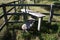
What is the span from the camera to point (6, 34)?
5.02 metres

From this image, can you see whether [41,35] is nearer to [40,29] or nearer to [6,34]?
[40,29]

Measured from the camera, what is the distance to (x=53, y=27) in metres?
5.49

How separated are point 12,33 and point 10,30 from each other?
0.94ft

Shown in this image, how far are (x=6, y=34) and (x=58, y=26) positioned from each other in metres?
2.27

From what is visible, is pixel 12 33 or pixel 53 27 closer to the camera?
pixel 12 33

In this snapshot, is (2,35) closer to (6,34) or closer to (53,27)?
(6,34)

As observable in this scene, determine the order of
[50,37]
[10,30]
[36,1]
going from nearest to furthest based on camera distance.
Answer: [50,37] → [10,30] → [36,1]

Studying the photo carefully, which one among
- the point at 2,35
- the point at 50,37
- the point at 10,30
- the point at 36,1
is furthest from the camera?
the point at 36,1

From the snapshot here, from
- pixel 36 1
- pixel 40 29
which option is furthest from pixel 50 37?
pixel 36 1

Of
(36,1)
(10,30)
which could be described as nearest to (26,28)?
(10,30)

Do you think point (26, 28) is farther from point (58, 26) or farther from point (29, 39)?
point (58, 26)

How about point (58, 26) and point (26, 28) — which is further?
point (58, 26)

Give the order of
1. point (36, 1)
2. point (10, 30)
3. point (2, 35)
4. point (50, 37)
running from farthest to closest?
1. point (36, 1)
2. point (10, 30)
3. point (2, 35)
4. point (50, 37)

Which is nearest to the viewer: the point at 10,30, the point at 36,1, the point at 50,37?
the point at 50,37
